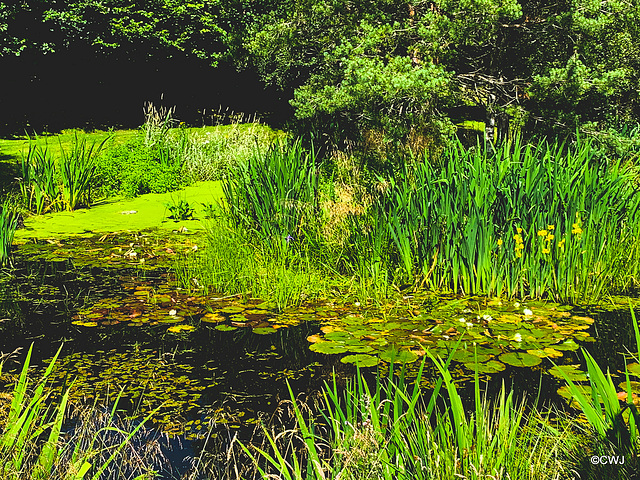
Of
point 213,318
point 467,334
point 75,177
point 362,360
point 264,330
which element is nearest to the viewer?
point 362,360

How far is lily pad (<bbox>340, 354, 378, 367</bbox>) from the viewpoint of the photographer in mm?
4027

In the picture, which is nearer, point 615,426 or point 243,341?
point 615,426

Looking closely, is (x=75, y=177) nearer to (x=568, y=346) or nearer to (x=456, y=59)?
(x=456, y=59)

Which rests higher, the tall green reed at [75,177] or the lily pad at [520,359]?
the tall green reed at [75,177]

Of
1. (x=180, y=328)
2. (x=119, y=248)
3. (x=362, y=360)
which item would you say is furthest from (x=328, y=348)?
(x=119, y=248)

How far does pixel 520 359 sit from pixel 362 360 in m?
0.90

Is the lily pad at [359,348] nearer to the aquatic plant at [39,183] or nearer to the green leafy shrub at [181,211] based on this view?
the green leafy shrub at [181,211]

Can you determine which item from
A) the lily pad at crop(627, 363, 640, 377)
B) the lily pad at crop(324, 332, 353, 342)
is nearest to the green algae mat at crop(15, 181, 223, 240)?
the lily pad at crop(324, 332, 353, 342)

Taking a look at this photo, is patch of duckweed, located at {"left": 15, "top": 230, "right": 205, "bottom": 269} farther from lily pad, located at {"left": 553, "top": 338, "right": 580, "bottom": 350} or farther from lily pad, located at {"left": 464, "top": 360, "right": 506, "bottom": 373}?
lily pad, located at {"left": 553, "top": 338, "right": 580, "bottom": 350}

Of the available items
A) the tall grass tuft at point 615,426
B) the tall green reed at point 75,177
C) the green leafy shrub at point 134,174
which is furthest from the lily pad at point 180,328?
the green leafy shrub at point 134,174

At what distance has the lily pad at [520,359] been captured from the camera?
4.00 m

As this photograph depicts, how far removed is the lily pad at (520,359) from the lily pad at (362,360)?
0.73m

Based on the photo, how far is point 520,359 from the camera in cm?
407

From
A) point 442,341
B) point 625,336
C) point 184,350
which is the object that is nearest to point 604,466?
point 442,341
